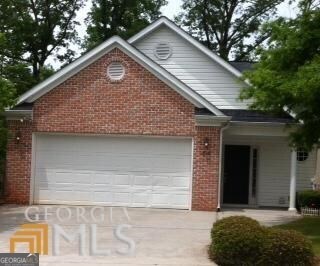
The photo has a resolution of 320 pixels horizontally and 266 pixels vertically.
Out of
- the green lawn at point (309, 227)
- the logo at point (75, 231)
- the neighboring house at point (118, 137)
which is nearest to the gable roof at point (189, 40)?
the neighboring house at point (118, 137)

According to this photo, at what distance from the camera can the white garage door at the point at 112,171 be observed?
18750 mm

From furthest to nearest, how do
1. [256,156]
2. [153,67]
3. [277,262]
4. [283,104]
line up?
1. [256,156]
2. [153,67]
3. [283,104]
4. [277,262]

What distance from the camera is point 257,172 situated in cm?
2112

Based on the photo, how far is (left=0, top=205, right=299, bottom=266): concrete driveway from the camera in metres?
10.2

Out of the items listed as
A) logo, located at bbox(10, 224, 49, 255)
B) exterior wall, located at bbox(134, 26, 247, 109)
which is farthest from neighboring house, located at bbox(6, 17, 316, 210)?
logo, located at bbox(10, 224, 49, 255)

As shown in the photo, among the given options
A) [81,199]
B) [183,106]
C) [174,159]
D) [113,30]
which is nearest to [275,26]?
[183,106]

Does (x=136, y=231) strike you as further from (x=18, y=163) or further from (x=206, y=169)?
(x=18, y=163)

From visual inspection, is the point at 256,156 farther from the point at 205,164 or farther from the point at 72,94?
the point at 72,94

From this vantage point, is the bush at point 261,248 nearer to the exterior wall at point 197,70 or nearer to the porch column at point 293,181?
the porch column at point 293,181

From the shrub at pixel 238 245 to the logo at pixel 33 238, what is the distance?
3.14m

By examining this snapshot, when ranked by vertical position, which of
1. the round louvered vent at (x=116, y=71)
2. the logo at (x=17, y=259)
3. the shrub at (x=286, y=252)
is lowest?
the shrub at (x=286, y=252)

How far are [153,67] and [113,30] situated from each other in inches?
902

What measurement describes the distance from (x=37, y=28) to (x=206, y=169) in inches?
913

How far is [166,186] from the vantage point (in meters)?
18.8
